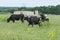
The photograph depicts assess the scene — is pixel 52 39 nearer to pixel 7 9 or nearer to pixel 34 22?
pixel 34 22

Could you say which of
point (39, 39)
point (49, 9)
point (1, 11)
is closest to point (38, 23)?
point (39, 39)

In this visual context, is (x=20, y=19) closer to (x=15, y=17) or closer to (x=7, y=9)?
(x=15, y=17)

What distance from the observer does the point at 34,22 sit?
2123 cm

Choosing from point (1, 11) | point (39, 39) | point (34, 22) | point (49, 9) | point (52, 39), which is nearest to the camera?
point (52, 39)

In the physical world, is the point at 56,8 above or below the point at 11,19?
below

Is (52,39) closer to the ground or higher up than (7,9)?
higher up

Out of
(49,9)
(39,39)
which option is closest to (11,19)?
(39,39)

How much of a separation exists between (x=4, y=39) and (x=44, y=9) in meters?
61.9

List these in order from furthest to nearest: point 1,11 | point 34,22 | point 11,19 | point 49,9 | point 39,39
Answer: point 49,9 → point 1,11 → point 11,19 → point 34,22 → point 39,39

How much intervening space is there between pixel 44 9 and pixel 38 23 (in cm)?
5124

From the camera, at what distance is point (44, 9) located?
7231 centimetres

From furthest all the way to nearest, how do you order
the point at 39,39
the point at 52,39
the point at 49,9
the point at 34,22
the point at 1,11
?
the point at 49,9 → the point at 1,11 → the point at 34,22 → the point at 39,39 → the point at 52,39

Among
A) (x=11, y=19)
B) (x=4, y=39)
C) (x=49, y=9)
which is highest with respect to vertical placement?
(x=4, y=39)

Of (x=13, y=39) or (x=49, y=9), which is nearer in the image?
(x=13, y=39)
